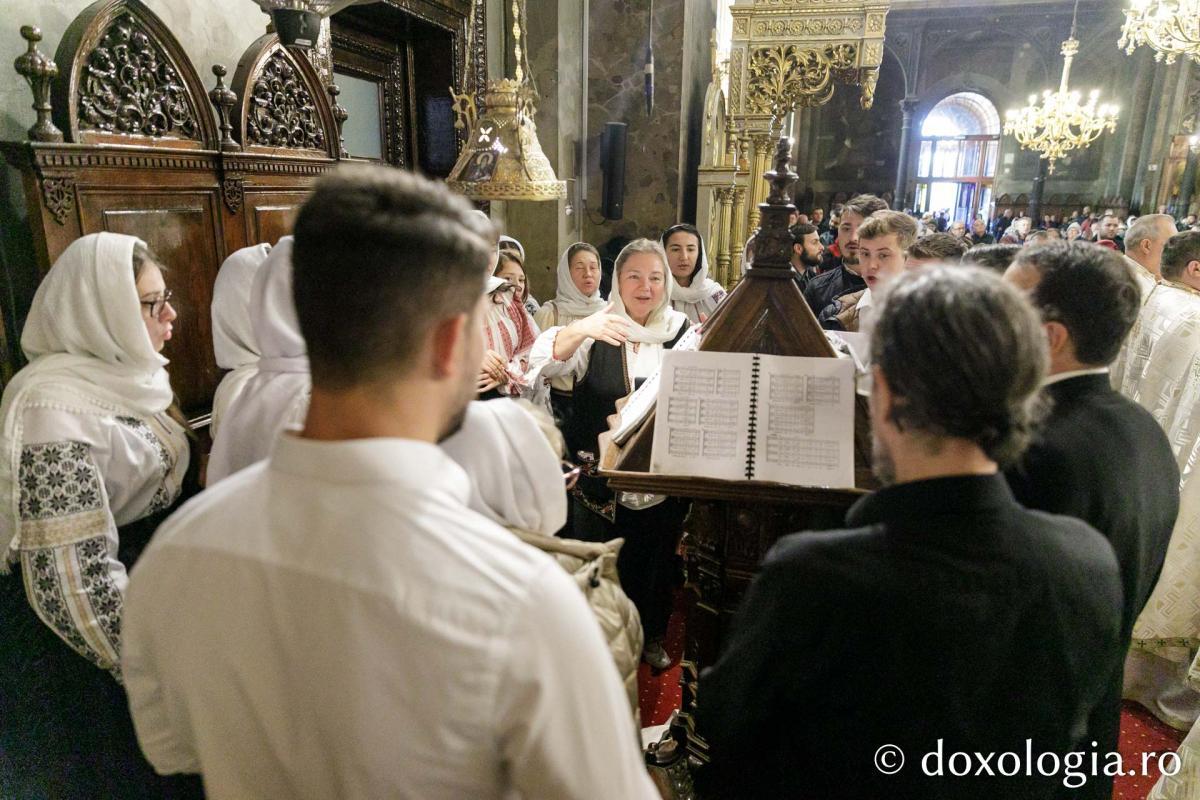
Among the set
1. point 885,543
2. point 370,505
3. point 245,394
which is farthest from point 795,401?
point 245,394

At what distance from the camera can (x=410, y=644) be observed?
2.48ft

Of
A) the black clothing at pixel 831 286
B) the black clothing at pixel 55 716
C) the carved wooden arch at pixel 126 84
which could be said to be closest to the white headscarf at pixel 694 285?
the black clothing at pixel 831 286

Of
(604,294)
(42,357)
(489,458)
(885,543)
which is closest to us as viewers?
(885,543)

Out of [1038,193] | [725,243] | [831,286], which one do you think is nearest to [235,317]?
[831,286]

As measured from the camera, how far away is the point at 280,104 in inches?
123

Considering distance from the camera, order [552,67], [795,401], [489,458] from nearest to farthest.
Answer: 1. [489,458]
2. [795,401]
3. [552,67]

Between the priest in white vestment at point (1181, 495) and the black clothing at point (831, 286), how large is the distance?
1.47 meters

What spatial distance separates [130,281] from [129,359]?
21 cm

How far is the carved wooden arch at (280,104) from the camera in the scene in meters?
2.92

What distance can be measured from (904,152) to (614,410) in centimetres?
1874

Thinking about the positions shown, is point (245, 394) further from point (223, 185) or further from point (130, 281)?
point (223, 185)

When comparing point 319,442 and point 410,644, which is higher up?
point 319,442

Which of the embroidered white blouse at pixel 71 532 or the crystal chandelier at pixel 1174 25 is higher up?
the crystal chandelier at pixel 1174 25

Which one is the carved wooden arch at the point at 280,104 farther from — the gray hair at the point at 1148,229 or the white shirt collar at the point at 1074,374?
the gray hair at the point at 1148,229
